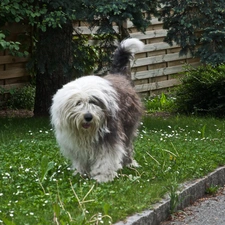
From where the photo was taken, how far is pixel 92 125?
25.7 feet

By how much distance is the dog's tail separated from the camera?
9.47m

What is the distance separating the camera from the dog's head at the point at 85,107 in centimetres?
774

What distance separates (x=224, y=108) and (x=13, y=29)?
4583 millimetres

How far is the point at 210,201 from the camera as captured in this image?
8.20m

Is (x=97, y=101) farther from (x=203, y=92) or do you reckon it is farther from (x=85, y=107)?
(x=203, y=92)

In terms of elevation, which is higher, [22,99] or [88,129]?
[88,129]

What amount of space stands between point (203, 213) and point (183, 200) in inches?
A: 10.5

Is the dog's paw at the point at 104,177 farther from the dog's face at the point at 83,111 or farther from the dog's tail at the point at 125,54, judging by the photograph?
the dog's tail at the point at 125,54

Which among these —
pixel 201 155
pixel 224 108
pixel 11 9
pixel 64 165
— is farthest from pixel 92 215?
pixel 224 108

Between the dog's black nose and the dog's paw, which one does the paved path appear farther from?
the dog's black nose

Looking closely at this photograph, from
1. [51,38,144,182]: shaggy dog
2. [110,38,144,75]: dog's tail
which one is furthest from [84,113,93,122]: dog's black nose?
[110,38,144,75]: dog's tail

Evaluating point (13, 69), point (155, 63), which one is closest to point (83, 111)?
point (13, 69)

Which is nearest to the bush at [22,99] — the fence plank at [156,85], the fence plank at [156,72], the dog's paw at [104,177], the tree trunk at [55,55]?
the tree trunk at [55,55]

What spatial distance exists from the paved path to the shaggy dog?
3.12ft
